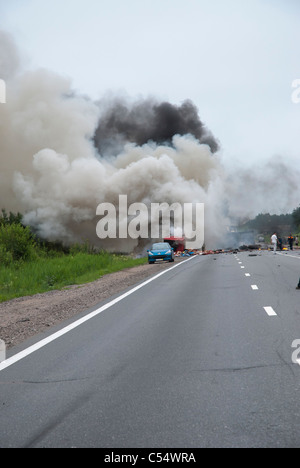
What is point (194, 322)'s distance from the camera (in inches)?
333

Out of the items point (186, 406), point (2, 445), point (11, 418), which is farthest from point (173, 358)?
point (2, 445)

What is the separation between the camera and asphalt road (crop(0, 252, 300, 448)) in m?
3.53

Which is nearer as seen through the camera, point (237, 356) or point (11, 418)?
point (11, 418)

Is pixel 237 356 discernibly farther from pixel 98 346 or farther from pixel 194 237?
pixel 194 237

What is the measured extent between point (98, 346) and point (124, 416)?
2938 mm

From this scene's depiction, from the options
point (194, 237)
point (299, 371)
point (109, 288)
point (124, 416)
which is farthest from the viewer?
point (194, 237)

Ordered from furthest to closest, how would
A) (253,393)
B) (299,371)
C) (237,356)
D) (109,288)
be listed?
1. (109,288)
2. (237,356)
3. (299,371)
4. (253,393)
